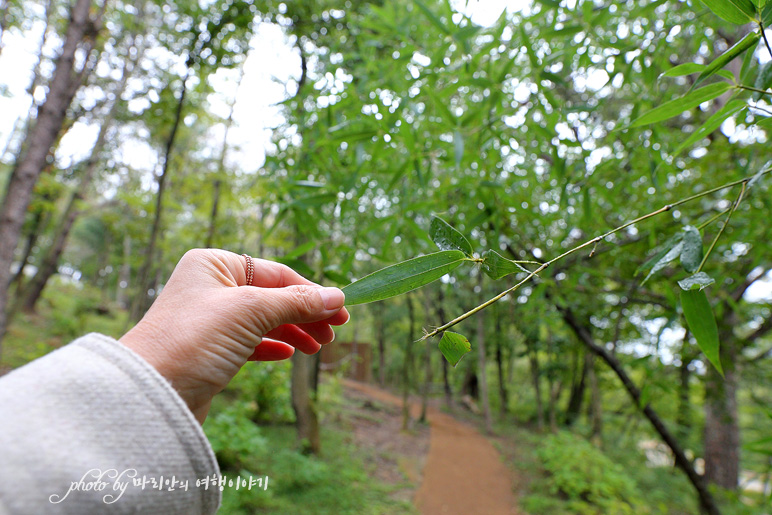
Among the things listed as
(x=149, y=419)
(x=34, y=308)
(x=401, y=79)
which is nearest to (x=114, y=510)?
(x=149, y=419)

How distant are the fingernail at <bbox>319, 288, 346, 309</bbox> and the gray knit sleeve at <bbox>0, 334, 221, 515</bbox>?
0.87 feet

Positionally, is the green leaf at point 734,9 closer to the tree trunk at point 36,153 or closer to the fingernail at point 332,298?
the fingernail at point 332,298

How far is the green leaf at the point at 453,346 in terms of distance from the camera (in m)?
0.50

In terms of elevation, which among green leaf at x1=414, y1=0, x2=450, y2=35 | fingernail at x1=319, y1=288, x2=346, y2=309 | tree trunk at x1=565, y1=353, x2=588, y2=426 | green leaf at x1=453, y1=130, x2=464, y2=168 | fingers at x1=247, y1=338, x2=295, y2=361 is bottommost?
tree trunk at x1=565, y1=353, x2=588, y2=426

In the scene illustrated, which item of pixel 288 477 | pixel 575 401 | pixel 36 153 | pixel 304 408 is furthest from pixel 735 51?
pixel 575 401

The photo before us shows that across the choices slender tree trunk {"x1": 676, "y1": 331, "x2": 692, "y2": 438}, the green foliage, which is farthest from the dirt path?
slender tree trunk {"x1": 676, "y1": 331, "x2": 692, "y2": 438}

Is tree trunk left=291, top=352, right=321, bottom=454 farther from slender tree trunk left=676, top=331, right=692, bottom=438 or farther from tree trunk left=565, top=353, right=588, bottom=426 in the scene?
tree trunk left=565, top=353, right=588, bottom=426

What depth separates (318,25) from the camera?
336 centimetres

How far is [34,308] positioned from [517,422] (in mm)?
12196

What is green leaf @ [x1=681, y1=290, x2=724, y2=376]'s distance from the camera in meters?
0.60

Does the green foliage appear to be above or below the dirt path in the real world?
above

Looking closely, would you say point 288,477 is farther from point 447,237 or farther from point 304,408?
point 447,237

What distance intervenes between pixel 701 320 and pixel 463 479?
6.44 m

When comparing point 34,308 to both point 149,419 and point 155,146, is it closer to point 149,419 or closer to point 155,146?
point 155,146
